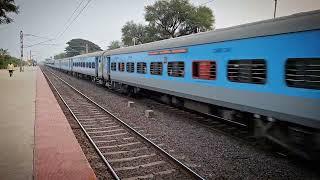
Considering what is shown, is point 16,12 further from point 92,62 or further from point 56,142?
point 56,142

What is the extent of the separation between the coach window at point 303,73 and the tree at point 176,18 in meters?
60.6

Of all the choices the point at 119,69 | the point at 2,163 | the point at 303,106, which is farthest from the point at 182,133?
the point at 119,69

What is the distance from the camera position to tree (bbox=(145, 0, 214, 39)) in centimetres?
6719

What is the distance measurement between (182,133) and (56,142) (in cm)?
395

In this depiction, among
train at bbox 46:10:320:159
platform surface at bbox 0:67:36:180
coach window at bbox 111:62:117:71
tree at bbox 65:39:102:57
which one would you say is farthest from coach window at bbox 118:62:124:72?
tree at bbox 65:39:102:57

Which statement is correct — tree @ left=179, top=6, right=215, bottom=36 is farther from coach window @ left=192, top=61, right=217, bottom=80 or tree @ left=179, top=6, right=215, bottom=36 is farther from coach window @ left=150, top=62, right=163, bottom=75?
coach window @ left=192, top=61, right=217, bottom=80

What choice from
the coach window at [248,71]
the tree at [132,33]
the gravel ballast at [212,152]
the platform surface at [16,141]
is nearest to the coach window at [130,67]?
the platform surface at [16,141]

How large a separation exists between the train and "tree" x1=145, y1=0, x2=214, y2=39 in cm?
5467

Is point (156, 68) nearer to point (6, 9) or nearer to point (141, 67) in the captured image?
point (141, 67)

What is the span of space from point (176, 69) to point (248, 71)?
16.1ft

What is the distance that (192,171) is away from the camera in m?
6.94

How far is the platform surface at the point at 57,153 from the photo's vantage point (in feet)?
22.4

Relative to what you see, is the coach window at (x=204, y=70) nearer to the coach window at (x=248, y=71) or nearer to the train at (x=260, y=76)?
the train at (x=260, y=76)

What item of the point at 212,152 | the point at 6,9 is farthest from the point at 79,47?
the point at 212,152
